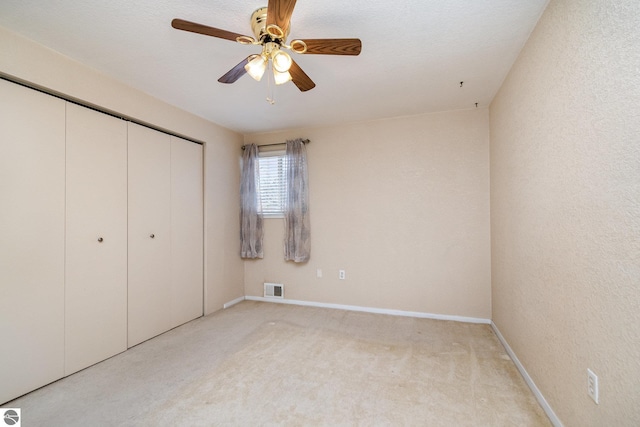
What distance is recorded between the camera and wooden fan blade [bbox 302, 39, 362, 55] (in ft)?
4.80

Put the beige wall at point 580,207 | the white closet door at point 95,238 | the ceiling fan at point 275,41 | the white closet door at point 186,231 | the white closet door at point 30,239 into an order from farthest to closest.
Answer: the white closet door at point 186,231 < the white closet door at point 95,238 < the white closet door at point 30,239 < the ceiling fan at point 275,41 < the beige wall at point 580,207

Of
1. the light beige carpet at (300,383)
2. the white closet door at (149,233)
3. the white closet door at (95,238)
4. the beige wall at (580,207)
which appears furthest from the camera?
the white closet door at (149,233)

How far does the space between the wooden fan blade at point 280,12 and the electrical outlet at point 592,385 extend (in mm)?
2164

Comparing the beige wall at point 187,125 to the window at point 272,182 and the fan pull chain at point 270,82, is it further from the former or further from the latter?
the fan pull chain at point 270,82

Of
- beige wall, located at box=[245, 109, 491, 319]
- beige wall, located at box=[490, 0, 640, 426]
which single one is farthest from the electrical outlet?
beige wall, located at box=[245, 109, 491, 319]

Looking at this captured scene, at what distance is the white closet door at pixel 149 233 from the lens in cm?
257

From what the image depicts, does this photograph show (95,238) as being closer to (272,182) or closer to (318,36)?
(272,182)

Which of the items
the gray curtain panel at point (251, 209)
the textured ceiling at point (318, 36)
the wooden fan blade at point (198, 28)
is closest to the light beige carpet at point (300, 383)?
the gray curtain panel at point (251, 209)

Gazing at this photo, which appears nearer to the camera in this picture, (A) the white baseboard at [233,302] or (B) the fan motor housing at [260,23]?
(B) the fan motor housing at [260,23]

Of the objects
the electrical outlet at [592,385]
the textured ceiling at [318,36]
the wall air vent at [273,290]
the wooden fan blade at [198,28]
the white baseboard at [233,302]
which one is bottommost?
the white baseboard at [233,302]

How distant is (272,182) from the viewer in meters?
3.85

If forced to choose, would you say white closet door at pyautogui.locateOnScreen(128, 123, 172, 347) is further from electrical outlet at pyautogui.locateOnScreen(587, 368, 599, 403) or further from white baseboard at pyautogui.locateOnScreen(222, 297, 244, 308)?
electrical outlet at pyautogui.locateOnScreen(587, 368, 599, 403)

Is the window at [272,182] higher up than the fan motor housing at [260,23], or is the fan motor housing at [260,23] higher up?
the fan motor housing at [260,23]

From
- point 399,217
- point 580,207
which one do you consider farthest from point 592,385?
point 399,217
